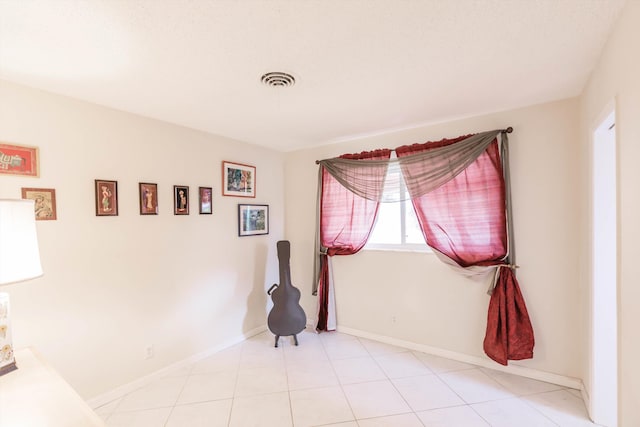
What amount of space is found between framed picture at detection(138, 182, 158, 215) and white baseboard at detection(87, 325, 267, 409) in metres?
1.39

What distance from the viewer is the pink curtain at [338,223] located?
3295 millimetres

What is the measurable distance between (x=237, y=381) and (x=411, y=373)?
4.94 ft

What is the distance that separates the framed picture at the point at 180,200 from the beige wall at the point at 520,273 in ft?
5.48

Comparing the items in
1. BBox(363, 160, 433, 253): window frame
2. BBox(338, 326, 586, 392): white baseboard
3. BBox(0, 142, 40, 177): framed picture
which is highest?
BBox(0, 142, 40, 177): framed picture

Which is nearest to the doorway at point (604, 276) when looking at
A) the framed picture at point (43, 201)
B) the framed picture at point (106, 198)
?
the framed picture at point (106, 198)

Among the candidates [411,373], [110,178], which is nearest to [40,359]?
[110,178]

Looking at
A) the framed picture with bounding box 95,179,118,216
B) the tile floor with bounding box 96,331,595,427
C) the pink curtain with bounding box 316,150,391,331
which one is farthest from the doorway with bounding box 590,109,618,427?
the framed picture with bounding box 95,179,118,216

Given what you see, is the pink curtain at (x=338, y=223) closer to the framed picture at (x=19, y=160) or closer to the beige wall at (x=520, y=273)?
the beige wall at (x=520, y=273)

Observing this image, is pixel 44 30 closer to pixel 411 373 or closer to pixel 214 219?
pixel 214 219

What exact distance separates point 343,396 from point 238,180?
7.78ft

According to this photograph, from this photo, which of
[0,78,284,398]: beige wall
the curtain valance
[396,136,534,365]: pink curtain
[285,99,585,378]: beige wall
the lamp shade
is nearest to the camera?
the lamp shade

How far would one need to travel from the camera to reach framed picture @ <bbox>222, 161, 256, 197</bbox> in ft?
10.6

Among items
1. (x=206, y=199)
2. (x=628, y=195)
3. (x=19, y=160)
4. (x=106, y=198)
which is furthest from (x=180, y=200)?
(x=628, y=195)

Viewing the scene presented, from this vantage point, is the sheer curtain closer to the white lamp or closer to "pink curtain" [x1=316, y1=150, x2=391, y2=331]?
"pink curtain" [x1=316, y1=150, x2=391, y2=331]
